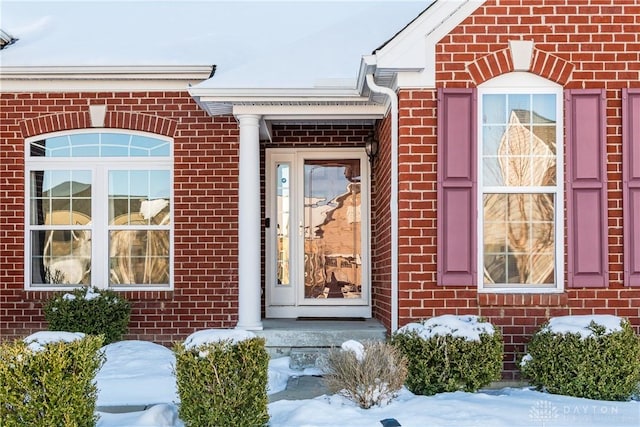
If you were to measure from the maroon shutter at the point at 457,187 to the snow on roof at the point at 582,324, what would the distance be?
2.92ft

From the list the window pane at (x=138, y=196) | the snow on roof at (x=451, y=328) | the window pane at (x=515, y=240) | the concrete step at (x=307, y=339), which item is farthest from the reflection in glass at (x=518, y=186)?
the window pane at (x=138, y=196)

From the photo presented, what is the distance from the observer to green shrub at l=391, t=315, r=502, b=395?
6.19 metres

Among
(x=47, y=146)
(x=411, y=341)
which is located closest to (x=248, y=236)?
(x=411, y=341)

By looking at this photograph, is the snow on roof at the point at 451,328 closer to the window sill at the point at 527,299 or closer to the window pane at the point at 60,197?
the window sill at the point at 527,299

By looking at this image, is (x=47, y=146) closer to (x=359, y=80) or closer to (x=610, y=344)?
(x=359, y=80)

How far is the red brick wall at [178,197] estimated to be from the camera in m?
9.16

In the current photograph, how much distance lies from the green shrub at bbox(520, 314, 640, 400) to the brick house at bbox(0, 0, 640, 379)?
2.55 feet

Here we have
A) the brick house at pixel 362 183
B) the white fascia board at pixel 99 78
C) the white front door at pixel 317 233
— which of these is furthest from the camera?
the white front door at pixel 317 233

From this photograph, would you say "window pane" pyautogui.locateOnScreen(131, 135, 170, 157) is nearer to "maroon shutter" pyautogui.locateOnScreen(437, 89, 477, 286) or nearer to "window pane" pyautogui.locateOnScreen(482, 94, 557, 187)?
"maroon shutter" pyautogui.locateOnScreen(437, 89, 477, 286)

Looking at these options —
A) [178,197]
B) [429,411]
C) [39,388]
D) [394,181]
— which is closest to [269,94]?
[394,181]

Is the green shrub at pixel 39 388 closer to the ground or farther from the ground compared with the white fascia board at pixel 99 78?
closer to the ground

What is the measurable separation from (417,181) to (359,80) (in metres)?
1.33

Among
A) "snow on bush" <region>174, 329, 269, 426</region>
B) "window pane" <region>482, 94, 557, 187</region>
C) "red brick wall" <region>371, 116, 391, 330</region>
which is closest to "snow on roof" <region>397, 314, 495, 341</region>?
"red brick wall" <region>371, 116, 391, 330</region>

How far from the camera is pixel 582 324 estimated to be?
6.41 meters
